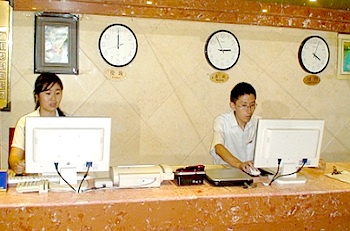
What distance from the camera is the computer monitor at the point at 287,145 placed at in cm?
239

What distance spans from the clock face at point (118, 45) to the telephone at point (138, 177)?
1.55 meters

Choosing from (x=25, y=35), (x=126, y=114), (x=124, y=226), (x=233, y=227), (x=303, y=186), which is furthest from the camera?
(x=126, y=114)

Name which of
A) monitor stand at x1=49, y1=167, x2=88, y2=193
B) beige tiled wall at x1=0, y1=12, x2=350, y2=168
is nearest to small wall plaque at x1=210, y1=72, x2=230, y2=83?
beige tiled wall at x1=0, y1=12, x2=350, y2=168

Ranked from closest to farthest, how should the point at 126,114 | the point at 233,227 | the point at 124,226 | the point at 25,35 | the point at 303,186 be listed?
the point at 124,226 → the point at 233,227 → the point at 303,186 → the point at 25,35 → the point at 126,114

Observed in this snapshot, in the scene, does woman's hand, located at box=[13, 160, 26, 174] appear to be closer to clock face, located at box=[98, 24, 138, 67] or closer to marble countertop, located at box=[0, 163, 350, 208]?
marble countertop, located at box=[0, 163, 350, 208]

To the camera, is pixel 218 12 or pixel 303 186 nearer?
pixel 303 186

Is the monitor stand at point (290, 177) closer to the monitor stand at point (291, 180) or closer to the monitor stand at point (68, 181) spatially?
the monitor stand at point (291, 180)

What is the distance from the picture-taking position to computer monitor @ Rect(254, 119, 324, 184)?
7.84 ft

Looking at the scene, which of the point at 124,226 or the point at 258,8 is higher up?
the point at 258,8

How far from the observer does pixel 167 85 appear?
3762 mm

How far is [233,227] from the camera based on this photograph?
2160 millimetres

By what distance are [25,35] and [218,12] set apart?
1.76 meters

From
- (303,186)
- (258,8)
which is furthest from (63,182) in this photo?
(258,8)

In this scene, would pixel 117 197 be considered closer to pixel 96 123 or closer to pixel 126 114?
pixel 96 123
